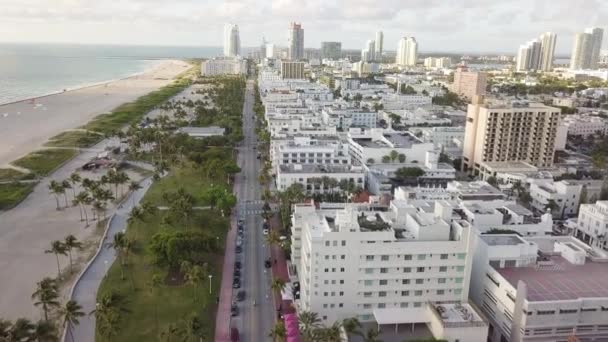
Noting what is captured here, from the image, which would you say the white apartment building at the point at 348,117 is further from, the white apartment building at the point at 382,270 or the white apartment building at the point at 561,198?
the white apartment building at the point at 382,270

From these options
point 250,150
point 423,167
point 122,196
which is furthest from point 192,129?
point 423,167

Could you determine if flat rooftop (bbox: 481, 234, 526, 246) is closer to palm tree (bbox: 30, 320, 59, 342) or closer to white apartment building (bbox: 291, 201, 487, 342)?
white apartment building (bbox: 291, 201, 487, 342)

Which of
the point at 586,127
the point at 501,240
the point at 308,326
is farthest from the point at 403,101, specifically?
the point at 308,326

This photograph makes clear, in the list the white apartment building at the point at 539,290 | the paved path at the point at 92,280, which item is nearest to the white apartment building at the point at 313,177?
the paved path at the point at 92,280

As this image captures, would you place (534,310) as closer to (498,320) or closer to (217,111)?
(498,320)

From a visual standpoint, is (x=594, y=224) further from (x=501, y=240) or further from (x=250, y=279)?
(x=250, y=279)

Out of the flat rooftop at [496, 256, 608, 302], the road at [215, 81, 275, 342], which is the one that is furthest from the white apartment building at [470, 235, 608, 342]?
the road at [215, 81, 275, 342]
